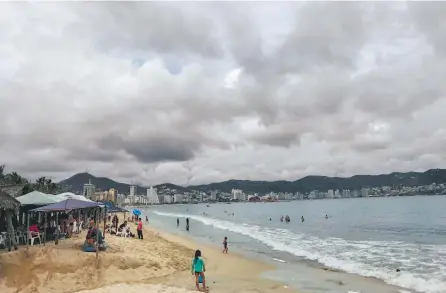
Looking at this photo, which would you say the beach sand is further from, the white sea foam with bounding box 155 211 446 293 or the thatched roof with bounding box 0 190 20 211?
the white sea foam with bounding box 155 211 446 293

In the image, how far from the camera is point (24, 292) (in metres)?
12.2

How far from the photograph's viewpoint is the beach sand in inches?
499

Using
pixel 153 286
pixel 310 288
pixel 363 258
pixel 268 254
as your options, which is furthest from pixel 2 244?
pixel 363 258

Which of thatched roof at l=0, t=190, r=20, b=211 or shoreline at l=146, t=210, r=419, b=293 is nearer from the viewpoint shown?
thatched roof at l=0, t=190, r=20, b=211

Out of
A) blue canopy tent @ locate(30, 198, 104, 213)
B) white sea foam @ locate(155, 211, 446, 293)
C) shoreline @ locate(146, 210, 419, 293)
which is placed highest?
blue canopy tent @ locate(30, 198, 104, 213)

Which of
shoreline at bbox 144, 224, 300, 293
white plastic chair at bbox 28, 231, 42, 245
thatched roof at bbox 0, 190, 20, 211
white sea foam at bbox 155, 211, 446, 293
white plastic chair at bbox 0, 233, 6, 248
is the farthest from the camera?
white plastic chair at bbox 28, 231, 42, 245

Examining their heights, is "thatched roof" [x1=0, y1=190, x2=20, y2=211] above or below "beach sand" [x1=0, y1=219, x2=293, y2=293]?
above

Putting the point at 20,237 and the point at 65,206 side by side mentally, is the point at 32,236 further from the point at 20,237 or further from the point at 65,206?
the point at 65,206

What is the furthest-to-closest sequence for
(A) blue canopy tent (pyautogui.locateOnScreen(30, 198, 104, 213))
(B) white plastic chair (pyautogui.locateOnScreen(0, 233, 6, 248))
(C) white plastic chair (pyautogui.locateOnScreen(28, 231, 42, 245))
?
(C) white plastic chair (pyautogui.locateOnScreen(28, 231, 42, 245)) → (A) blue canopy tent (pyautogui.locateOnScreen(30, 198, 104, 213)) → (B) white plastic chair (pyautogui.locateOnScreen(0, 233, 6, 248))

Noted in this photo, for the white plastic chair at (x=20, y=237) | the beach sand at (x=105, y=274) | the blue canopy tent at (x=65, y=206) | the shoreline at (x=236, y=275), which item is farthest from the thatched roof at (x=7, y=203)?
the shoreline at (x=236, y=275)

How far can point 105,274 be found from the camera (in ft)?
46.7

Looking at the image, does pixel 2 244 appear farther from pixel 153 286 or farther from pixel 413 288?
pixel 413 288

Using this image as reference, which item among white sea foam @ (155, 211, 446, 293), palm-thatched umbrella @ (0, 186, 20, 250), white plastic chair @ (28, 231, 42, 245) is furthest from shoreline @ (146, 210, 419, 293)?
palm-thatched umbrella @ (0, 186, 20, 250)

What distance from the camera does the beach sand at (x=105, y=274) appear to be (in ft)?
41.6
